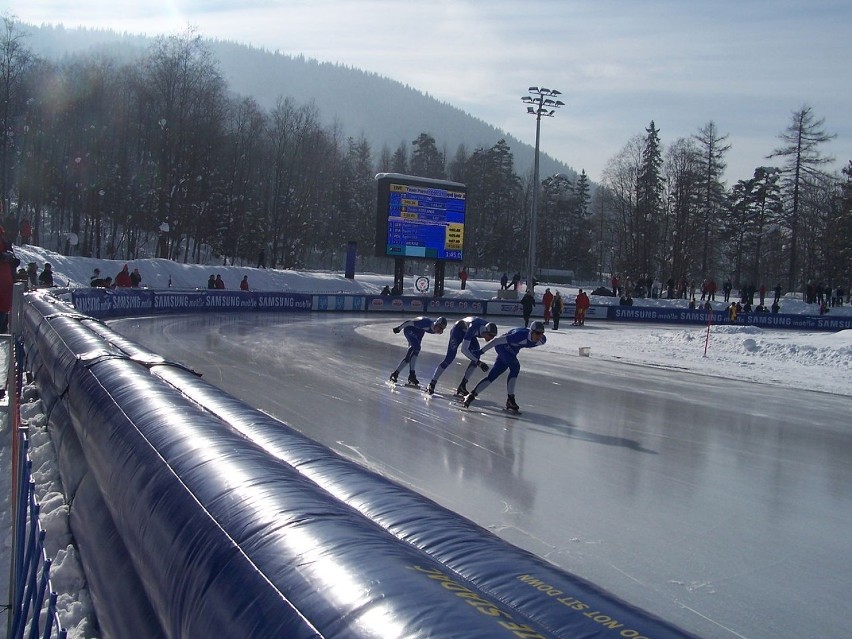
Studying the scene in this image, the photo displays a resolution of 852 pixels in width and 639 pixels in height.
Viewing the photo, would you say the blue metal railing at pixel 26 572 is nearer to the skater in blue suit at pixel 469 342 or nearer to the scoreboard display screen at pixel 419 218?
the skater in blue suit at pixel 469 342

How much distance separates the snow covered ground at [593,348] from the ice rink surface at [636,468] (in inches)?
113

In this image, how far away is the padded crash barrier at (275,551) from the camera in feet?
6.81

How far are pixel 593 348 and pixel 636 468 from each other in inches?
625

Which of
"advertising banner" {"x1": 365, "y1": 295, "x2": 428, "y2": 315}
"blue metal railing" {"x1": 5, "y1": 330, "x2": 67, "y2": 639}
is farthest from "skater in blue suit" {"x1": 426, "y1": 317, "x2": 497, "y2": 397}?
"advertising banner" {"x1": 365, "y1": 295, "x2": 428, "y2": 315}

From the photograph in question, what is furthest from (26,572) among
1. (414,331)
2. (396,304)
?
(396,304)

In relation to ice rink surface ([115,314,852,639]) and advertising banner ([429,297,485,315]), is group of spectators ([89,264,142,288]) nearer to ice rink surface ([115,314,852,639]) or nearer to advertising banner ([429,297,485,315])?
ice rink surface ([115,314,852,639])

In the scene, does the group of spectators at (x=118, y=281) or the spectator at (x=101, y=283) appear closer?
the spectator at (x=101, y=283)

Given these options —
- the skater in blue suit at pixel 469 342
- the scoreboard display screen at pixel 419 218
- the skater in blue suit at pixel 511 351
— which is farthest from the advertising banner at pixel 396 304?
the skater in blue suit at pixel 511 351

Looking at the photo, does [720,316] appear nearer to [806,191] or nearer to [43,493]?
[806,191]

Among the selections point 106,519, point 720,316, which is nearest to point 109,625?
point 106,519

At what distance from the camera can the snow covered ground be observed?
504 cm

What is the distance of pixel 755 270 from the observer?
62.2 m

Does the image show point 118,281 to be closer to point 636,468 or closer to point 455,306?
point 455,306

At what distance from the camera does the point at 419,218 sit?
3688 centimetres
